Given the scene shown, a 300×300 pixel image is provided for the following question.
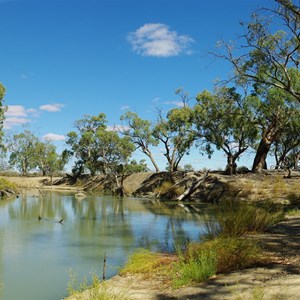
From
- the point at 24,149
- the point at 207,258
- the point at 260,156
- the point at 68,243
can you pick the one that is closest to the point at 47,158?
the point at 24,149

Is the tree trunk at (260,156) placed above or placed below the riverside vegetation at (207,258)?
above

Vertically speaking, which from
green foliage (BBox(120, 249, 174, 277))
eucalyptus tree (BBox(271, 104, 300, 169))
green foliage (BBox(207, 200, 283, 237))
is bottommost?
green foliage (BBox(120, 249, 174, 277))

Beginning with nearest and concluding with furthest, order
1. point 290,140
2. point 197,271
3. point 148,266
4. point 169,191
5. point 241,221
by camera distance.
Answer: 1. point 197,271
2. point 148,266
3. point 241,221
4. point 169,191
5. point 290,140

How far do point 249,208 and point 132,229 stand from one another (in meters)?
6.37

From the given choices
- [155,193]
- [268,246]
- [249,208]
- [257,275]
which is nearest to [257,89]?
[155,193]

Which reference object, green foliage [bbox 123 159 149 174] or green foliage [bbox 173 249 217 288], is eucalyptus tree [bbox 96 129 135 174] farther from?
green foliage [bbox 173 249 217 288]

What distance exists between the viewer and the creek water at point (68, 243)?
8.41 meters

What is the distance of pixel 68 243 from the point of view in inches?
510

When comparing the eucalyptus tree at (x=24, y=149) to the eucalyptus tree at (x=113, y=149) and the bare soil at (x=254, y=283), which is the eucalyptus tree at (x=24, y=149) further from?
the bare soil at (x=254, y=283)

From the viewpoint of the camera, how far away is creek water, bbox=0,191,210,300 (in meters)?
8.41

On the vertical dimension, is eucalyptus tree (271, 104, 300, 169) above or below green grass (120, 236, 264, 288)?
above

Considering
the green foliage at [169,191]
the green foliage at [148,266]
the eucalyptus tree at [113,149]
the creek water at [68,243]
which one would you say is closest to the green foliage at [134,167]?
the eucalyptus tree at [113,149]

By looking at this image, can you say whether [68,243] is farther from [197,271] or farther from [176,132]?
[176,132]

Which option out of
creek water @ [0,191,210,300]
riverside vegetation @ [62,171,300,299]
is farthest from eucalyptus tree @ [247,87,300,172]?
riverside vegetation @ [62,171,300,299]
